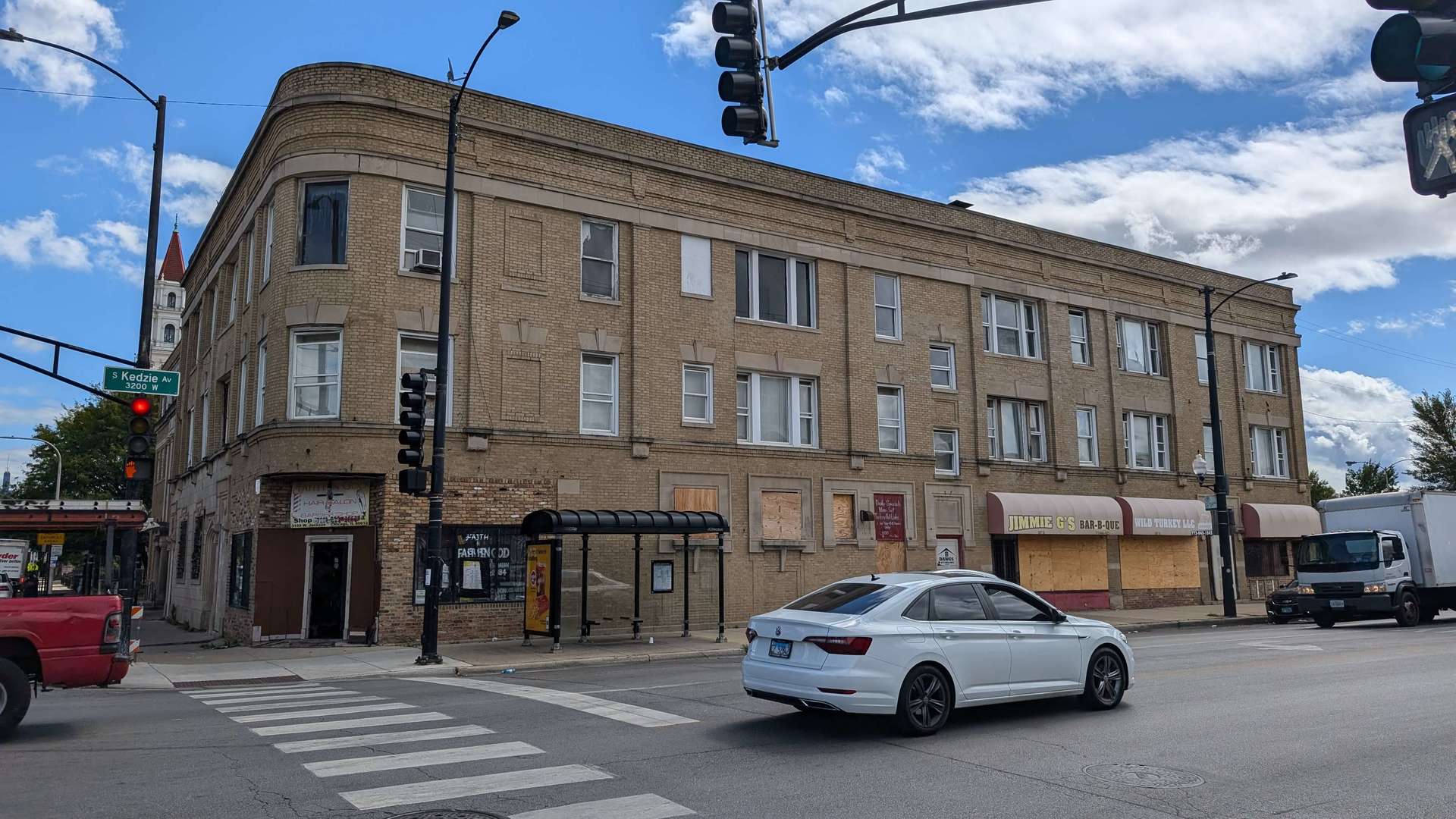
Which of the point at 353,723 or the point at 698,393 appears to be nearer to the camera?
the point at 353,723

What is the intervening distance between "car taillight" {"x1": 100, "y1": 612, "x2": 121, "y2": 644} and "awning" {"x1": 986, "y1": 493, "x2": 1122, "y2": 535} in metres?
23.1

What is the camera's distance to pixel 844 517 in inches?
1075

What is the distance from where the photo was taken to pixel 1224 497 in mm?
29484

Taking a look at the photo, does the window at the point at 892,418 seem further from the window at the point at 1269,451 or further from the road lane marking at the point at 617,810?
the road lane marking at the point at 617,810

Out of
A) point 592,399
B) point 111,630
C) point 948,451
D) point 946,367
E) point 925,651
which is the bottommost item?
point 925,651

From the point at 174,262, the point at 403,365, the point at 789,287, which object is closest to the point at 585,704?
the point at 403,365

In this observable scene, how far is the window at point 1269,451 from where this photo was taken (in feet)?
125

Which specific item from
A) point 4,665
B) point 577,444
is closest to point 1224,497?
point 577,444

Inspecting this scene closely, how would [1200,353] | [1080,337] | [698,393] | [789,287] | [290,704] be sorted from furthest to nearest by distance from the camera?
[1200,353]
[1080,337]
[789,287]
[698,393]
[290,704]

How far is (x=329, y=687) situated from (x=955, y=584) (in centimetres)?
929

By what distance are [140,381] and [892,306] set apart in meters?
18.7

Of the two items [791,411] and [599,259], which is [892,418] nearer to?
[791,411]

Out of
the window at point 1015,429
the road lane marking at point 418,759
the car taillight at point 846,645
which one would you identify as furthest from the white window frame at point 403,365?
the window at point 1015,429

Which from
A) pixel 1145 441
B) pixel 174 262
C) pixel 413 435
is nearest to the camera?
pixel 413 435
